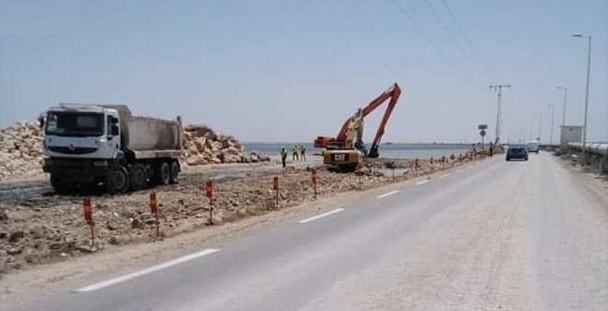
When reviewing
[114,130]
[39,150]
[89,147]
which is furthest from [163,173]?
[39,150]

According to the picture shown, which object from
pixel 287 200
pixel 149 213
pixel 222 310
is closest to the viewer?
pixel 222 310

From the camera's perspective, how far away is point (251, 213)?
21.0 metres

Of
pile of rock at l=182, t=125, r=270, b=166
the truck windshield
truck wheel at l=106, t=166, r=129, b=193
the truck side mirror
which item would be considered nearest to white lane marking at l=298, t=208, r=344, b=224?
truck wheel at l=106, t=166, r=129, b=193

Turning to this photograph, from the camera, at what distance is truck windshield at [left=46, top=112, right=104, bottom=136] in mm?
24828

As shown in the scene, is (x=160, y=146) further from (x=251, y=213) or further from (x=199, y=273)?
(x=199, y=273)

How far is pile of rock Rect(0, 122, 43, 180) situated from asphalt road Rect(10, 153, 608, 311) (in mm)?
30852

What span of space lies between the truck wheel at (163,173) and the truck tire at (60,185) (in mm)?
5056

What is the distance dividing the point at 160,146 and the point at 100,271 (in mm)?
19714

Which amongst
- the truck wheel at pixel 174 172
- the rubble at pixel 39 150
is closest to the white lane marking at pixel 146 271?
the truck wheel at pixel 174 172

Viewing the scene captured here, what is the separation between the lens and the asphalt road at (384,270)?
8.62m

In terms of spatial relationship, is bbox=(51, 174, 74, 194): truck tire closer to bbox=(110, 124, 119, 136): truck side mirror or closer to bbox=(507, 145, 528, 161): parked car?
bbox=(110, 124, 119, 136): truck side mirror

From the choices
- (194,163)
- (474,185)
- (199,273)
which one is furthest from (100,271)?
(194,163)

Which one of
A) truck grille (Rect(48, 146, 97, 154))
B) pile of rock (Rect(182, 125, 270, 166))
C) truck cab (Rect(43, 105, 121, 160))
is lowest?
pile of rock (Rect(182, 125, 270, 166))

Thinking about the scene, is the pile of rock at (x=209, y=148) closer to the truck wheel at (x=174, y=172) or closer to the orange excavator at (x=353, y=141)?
the orange excavator at (x=353, y=141)
